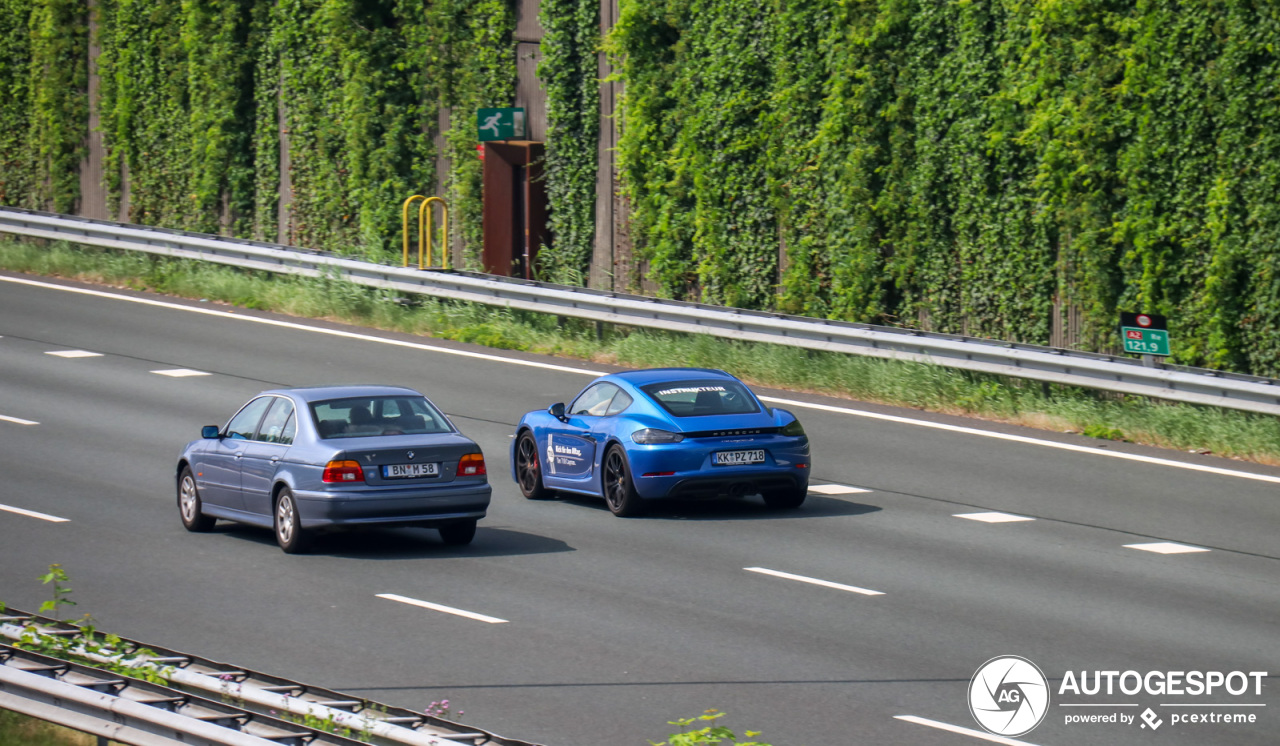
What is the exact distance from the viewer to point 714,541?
14.5 meters

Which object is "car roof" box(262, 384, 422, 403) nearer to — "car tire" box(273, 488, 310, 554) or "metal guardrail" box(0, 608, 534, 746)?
"car tire" box(273, 488, 310, 554)

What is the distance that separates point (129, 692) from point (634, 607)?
4809 millimetres

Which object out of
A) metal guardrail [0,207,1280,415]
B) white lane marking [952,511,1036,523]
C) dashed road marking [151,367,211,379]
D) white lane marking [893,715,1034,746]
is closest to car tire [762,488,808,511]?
white lane marking [952,511,1036,523]

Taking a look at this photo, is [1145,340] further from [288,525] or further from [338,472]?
[288,525]

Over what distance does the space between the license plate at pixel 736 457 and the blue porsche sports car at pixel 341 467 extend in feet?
7.60

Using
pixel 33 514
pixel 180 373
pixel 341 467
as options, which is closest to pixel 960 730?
pixel 341 467

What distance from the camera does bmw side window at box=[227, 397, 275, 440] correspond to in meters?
14.6

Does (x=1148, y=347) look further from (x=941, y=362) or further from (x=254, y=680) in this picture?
(x=254, y=680)

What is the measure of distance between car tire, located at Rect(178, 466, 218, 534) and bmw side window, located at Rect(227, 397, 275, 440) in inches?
22.4

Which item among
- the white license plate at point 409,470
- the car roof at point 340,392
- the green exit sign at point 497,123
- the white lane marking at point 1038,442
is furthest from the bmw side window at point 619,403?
the green exit sign at point 497,123

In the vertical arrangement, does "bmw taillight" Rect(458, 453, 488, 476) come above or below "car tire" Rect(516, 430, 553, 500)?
above

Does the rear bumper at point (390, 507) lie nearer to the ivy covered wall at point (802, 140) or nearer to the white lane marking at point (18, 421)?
the white lane marking at point (18, 421)

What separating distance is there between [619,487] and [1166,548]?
477 centimetres

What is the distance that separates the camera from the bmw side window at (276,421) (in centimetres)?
1422
